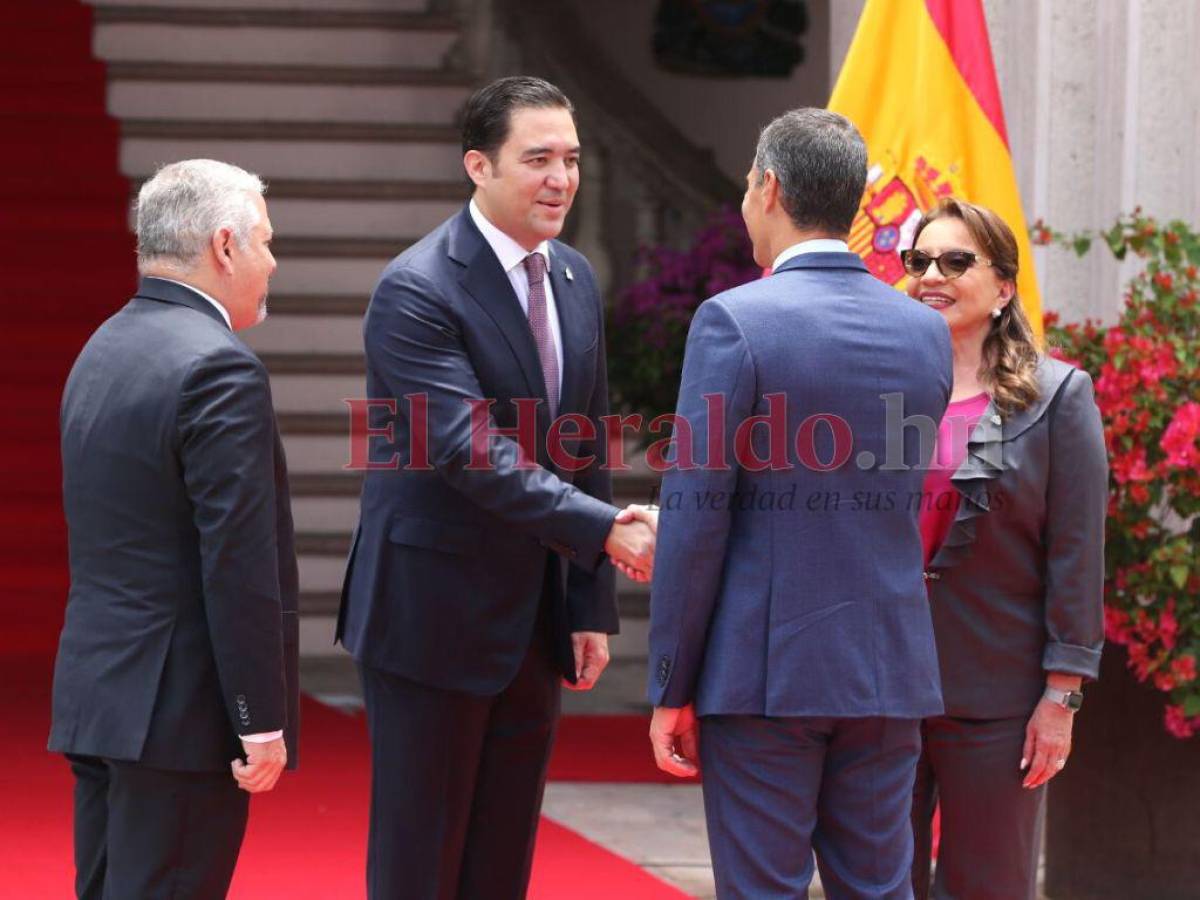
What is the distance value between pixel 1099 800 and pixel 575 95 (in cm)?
473

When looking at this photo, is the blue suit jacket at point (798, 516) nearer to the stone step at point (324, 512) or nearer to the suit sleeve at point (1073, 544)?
the suit sleeve at point (1073, 544)

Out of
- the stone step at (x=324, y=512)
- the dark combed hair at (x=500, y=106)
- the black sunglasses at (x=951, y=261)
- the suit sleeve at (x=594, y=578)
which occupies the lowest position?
the stone step at (x=324, y=512)

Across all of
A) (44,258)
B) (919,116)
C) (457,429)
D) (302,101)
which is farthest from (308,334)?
(457,429)

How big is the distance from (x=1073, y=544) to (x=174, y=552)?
1548 mm

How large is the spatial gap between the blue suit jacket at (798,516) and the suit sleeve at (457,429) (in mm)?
407

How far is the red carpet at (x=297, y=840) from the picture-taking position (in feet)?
15.8

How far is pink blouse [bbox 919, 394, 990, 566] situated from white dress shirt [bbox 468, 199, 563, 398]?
71cm

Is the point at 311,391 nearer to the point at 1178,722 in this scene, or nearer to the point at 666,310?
the point at 666,310

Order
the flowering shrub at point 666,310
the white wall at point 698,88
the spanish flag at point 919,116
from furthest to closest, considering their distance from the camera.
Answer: the white wall at point 698,88, the flowering shrub at point 666,310, the spanish flag at point 919,116

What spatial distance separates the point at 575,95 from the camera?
27.9 ft

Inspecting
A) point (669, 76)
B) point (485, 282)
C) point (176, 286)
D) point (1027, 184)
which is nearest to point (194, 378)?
point (176, 286)

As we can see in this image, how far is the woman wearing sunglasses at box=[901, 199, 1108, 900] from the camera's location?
3312 millimetres

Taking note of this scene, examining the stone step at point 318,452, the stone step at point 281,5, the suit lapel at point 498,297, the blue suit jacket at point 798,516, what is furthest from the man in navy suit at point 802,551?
the stone step at point 281,5

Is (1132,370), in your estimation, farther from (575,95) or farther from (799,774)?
(575,95)
